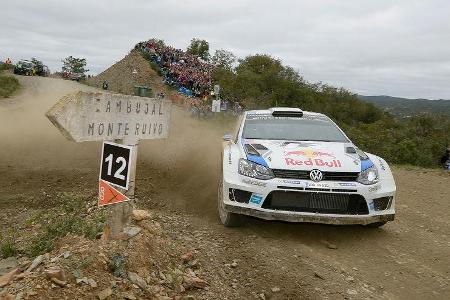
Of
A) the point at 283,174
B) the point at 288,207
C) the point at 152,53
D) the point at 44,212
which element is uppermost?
the point at 152,53

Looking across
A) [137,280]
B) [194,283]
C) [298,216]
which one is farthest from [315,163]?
[137,280]

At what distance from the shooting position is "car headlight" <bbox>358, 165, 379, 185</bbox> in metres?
5.33

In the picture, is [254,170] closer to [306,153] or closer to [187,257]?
[306,153]

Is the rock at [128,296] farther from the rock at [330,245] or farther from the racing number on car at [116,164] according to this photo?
the rock at [330,245]

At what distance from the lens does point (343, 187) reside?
16.9 feet

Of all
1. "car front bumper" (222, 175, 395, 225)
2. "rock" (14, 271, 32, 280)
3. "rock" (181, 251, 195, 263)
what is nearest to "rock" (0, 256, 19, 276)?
"rock" (14, 271, 32, 280)

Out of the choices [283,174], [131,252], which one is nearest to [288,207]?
[283,174]

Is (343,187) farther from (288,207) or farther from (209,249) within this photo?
(209,249)

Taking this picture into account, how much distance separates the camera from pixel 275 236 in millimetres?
5523

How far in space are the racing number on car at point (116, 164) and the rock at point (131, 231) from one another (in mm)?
622

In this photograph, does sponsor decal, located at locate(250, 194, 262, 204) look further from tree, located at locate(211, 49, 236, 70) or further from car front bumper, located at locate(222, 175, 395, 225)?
tree, located at locate(211, 49, 236, 70)

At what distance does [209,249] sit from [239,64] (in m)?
49.9

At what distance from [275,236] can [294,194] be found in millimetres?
712

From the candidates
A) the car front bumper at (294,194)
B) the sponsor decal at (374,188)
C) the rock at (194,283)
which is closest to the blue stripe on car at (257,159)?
the car front bumper at (294,194)
